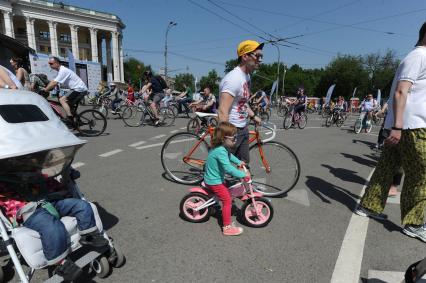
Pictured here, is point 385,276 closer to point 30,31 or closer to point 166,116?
point 166,116

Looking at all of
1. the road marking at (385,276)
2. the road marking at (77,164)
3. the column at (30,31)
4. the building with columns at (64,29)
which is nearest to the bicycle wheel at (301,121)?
the road marking at (77,164)

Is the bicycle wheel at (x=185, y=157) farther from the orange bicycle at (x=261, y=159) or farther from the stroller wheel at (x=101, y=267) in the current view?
the stroller wheel at (x=101, y=267)

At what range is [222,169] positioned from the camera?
10.2 ft

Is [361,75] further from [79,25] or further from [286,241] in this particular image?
[286,241]

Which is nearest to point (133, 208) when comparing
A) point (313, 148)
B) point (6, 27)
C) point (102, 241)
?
point (102, 241)

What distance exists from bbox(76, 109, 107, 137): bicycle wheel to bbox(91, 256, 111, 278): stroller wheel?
6.56 metres

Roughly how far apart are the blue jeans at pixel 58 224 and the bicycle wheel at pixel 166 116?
30.2 ft

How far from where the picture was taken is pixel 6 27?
5591 cm

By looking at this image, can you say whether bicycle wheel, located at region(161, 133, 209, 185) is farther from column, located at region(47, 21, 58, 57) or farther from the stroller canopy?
column, located at region(47, 21, 58, 57)

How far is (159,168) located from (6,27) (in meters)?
66.4

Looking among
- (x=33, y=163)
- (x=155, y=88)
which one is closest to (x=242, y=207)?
(x=33, y=163)

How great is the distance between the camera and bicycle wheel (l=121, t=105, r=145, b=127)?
11.2 m

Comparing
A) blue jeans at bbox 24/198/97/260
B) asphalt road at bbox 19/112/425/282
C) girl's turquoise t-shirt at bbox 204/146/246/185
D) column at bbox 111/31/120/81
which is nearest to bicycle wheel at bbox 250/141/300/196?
asphalt road at bbox 19/112/425/282

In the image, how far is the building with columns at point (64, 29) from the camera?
2332 inches
